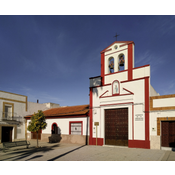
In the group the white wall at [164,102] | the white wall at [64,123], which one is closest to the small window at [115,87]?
the white wall at [164,102]

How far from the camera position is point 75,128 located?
57.2ft

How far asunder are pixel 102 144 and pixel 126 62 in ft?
25.8

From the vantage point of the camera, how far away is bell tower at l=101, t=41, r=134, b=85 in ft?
48.0

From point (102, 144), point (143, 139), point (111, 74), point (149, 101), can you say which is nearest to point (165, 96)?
point (149, 101)

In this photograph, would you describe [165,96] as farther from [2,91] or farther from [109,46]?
[2,91]

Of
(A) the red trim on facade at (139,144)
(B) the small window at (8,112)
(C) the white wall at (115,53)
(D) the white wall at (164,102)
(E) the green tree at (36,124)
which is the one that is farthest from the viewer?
(B) the small window at (8,112)

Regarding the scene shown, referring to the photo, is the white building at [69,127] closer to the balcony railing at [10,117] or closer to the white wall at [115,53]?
the balcony railing at [10,117]

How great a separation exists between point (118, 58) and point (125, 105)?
456cm

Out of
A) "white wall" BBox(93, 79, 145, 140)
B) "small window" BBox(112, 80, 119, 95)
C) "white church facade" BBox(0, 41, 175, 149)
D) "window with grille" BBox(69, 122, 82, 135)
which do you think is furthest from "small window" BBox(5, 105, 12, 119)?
"small window" BBox(112, 80, 119, 95)

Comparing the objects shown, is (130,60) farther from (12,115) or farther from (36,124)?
(12,115)

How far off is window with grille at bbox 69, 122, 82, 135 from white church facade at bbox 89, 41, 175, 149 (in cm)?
157

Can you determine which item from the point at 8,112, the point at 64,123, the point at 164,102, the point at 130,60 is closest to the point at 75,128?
the point at 64,123

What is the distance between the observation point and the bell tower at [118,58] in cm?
1464

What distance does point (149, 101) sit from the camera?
43.5 feet
